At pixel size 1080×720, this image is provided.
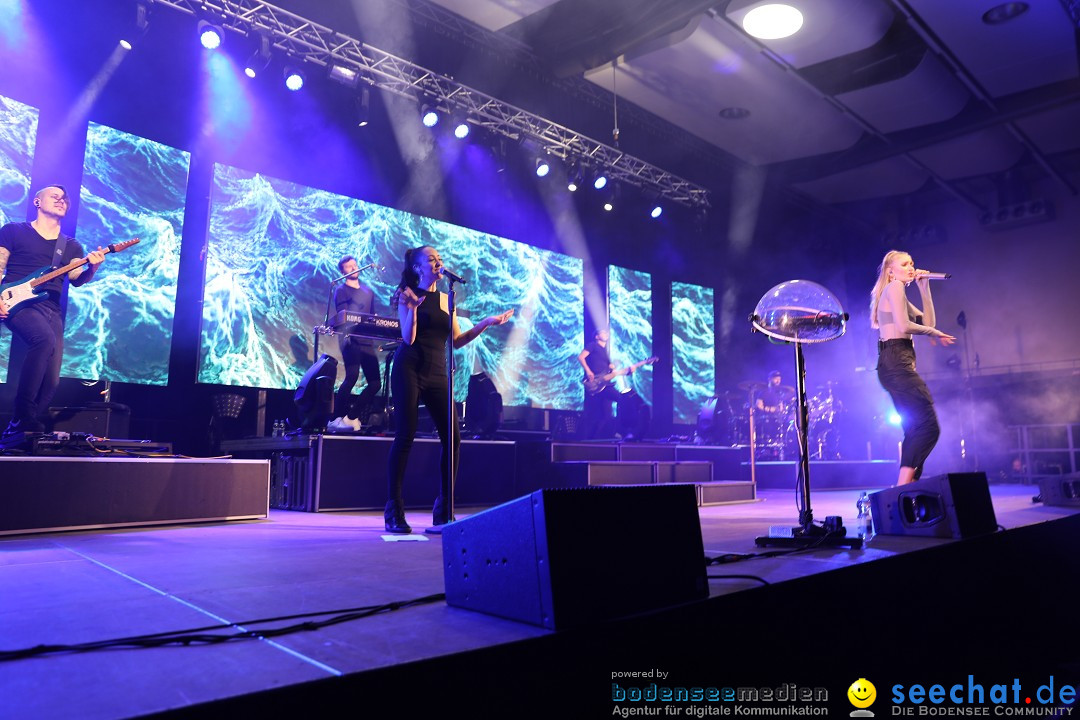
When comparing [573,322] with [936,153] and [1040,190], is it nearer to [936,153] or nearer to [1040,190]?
[936,153]

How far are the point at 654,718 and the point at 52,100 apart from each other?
7.23 m

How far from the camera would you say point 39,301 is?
5.24 meters

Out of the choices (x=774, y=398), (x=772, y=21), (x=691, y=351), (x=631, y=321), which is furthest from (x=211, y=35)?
(x=774, y=398)

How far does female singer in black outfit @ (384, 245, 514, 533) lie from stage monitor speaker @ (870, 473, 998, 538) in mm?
2114

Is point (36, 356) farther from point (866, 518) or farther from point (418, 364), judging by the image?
point (866, 518)

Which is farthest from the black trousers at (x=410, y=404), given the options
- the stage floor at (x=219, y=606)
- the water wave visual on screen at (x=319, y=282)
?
the water wave visual on screen at (x=319, y=282)

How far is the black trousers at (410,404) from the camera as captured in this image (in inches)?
148

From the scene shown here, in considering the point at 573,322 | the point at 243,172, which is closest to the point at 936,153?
the point at 573,322

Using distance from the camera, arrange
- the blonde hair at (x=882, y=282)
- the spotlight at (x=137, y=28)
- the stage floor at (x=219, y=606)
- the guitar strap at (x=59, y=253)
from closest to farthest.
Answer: the stage floor at (x=219, y=606) → the blonde hair at (x=882, y=282) → the guitar strap at (x=59, y=253) → the spotlight at (x=137, y=28)

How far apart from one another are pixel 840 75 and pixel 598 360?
4.69m

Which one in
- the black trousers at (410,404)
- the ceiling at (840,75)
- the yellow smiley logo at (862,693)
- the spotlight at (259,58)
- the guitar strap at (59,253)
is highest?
the ceiling at (840,75)

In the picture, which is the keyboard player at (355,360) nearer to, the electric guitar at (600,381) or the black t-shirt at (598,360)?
the electric guitar at (600,381)

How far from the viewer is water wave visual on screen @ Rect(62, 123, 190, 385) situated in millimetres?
6164

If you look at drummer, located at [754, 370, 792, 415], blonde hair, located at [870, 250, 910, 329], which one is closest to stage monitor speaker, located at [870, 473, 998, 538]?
blonde hair, located at [870, 250, 910, 329]
